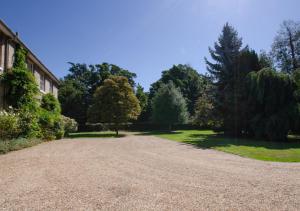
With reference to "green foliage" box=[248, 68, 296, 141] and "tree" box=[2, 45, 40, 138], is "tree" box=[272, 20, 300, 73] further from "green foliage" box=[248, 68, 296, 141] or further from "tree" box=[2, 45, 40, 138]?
"tree" box=[2, 45, 40, 138]

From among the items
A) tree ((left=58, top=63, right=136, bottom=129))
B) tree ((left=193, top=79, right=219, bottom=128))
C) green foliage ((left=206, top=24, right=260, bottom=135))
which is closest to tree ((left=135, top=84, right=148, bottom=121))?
tree ((left=58, top=63, right=136, bottom=129))

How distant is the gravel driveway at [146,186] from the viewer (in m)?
4.66

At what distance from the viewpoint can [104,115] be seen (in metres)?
28.3

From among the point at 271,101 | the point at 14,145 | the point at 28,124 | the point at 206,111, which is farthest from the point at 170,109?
the point at 14,145

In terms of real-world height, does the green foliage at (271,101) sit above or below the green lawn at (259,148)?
above

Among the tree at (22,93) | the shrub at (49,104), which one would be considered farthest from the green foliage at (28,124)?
the shrub at (49,104)

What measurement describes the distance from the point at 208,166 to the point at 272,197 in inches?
138

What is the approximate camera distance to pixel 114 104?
2817cm

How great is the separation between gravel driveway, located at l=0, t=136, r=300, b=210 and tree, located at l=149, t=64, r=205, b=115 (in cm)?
4621

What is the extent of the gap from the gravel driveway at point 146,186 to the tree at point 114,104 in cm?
1930

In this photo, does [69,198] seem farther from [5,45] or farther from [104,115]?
→ [104,115]

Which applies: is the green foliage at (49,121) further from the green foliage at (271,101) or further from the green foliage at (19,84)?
the green foliage at (271,101)

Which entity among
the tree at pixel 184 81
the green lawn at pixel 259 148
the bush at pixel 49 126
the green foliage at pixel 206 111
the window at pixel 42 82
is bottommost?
the green lawn at pixel 259 148

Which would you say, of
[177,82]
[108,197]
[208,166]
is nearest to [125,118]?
[208,166]
